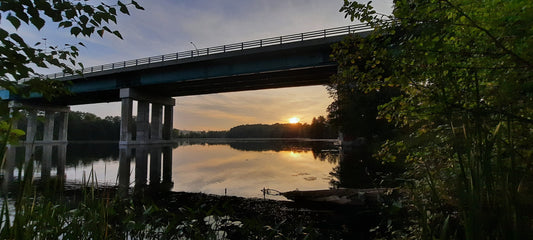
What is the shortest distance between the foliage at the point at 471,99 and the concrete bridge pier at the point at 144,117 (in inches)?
1880

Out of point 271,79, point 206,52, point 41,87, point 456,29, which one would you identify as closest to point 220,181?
point 41,87

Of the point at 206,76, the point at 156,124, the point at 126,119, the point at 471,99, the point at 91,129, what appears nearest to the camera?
the point at 471,99

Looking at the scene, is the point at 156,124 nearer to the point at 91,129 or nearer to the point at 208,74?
the point at 208,74

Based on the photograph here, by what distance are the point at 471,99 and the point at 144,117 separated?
51862mm

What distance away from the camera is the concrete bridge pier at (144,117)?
44.4 meters

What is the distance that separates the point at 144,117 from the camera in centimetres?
4803

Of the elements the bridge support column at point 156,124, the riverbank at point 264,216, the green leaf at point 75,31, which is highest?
the bridge support column at point 156,124

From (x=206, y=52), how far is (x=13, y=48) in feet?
116

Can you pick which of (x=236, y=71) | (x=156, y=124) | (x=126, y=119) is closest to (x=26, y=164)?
(x=236, y=71)

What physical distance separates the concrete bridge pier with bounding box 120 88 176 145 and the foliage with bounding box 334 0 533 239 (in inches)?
1880

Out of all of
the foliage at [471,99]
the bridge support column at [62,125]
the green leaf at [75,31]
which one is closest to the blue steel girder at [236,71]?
the foliage at [471,99]

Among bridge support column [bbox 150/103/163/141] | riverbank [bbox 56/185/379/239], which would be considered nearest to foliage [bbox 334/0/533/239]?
riverbank [bbox 56/185/379/239]

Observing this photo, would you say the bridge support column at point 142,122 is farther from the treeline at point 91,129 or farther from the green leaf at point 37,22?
the treeline at point 91,129

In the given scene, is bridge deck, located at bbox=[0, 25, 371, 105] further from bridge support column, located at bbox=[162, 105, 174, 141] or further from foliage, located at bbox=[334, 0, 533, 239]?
foliage, located at bbox=[334, 0, 533, 239]
